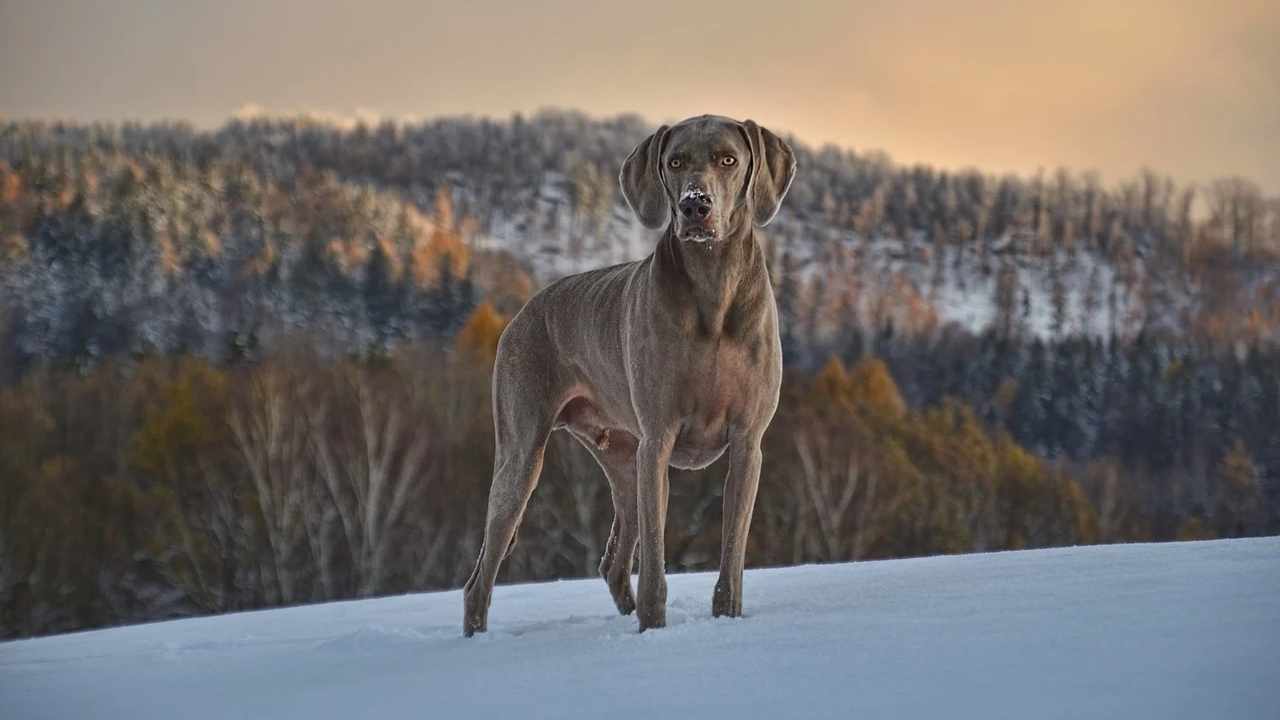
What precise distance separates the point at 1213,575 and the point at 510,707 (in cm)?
310

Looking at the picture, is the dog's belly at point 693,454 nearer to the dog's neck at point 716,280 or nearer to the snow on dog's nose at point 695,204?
the dog's neck at point 716,280

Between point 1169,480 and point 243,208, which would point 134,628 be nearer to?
point 1169,480

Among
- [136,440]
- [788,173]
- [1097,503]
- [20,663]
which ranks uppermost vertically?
[788,173]

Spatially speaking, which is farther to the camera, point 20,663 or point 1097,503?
point 1097,503

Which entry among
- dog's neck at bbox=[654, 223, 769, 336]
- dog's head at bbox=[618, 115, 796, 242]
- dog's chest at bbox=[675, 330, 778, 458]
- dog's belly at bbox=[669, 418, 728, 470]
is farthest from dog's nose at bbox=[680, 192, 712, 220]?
dog's belly at bbox=[669, 418, 728, 470]

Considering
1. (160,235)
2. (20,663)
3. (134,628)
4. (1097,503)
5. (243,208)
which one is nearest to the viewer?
(20,663)

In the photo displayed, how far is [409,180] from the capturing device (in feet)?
655

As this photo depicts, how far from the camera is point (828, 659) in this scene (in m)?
5.07

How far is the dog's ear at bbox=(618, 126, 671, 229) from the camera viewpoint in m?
6.82

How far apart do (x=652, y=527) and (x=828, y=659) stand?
1.75 metres

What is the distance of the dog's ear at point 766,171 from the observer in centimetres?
675

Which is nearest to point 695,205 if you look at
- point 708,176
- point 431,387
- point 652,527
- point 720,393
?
point 708,176

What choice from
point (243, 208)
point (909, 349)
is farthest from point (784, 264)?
point (243, 208)

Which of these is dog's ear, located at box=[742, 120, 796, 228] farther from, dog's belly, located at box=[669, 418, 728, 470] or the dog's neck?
dog's belly, located at box=[669, 418, 728, 470]
